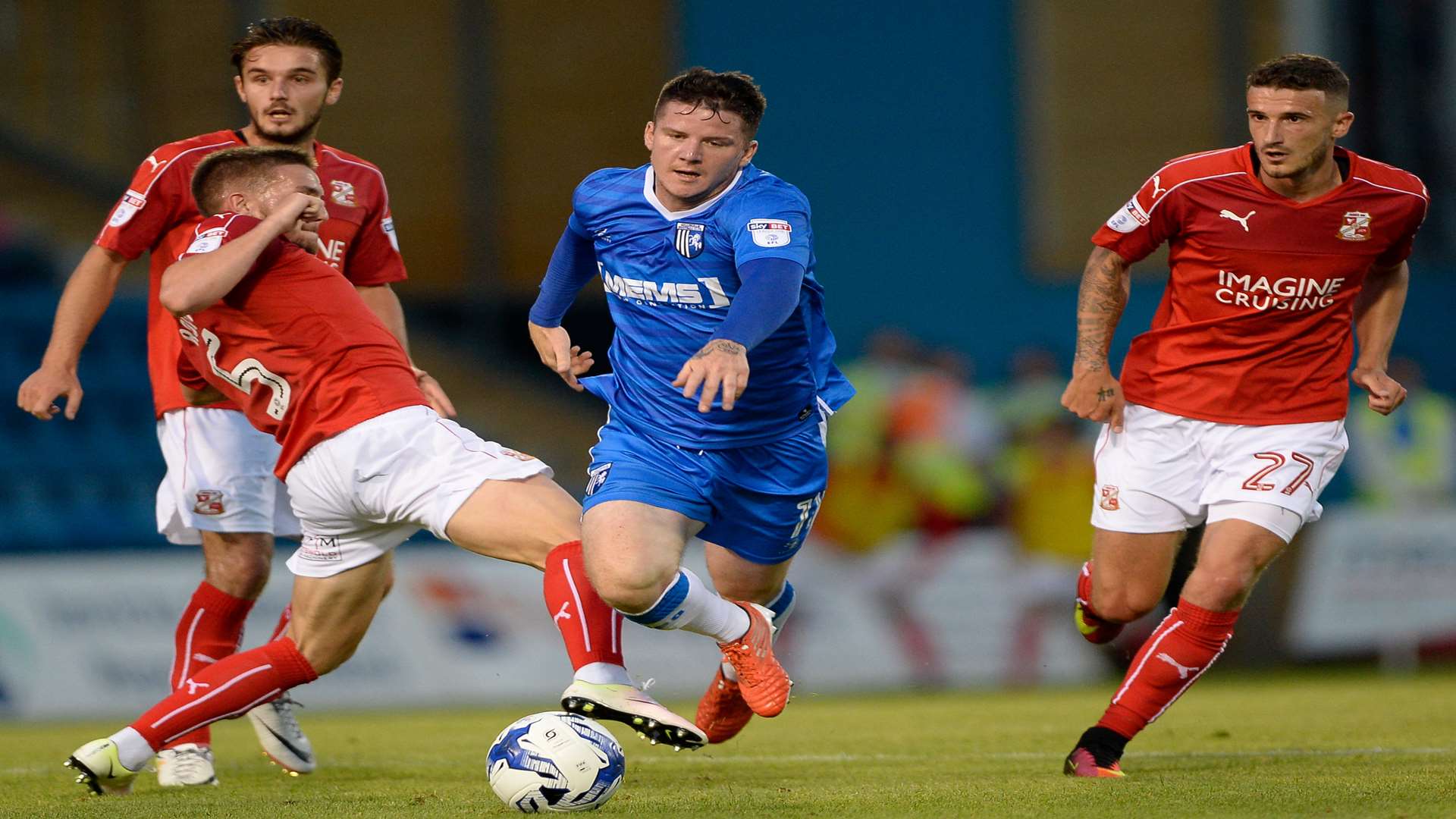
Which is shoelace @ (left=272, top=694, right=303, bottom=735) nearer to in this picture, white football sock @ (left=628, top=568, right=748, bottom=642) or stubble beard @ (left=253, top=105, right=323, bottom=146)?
white football sock @ (left=628, top=568, right=748, bottom=642)

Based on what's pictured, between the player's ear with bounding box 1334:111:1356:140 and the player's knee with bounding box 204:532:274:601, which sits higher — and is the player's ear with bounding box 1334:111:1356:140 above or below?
above

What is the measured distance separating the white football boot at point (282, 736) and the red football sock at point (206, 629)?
0.58 feet

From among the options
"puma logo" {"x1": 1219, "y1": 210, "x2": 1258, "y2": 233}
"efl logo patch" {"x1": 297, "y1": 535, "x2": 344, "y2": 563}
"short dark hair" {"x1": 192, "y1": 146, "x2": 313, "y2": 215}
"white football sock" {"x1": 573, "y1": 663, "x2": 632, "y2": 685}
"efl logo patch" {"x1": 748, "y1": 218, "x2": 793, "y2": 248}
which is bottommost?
"white football sock" {"x1": 573, "y1": 663, "x2": 632, "y2": 685}

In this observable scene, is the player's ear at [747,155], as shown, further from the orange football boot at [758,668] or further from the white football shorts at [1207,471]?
the white football shorts at [1207,471]

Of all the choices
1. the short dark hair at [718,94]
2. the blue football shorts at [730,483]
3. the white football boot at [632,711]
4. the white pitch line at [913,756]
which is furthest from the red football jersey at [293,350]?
the white pitch line at [913,756]

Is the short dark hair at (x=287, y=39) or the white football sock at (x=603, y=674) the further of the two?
the short dark hair at (x=287, y=39)

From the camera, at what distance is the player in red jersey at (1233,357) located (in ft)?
17.3

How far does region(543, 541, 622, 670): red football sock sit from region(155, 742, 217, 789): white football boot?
1.52 metres

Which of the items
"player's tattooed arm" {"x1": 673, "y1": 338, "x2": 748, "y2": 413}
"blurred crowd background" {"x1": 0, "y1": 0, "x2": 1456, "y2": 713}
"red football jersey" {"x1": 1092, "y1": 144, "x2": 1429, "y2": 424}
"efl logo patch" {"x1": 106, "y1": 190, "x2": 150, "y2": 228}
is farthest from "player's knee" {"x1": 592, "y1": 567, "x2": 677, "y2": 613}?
"blurred crowd background" {"x1": 0, "y1": 0, "x2": 1456, "y2": 713}

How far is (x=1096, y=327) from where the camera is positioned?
560 centimetres

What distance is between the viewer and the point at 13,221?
13.9 metres

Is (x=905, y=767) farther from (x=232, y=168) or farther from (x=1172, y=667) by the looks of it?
(x=232, y=168)

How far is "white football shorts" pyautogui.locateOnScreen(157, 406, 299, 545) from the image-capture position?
554 centimetres

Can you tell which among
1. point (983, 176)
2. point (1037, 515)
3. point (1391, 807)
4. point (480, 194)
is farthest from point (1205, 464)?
point (480, 194)
